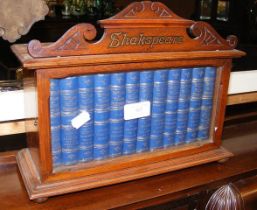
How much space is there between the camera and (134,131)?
0.89 meters

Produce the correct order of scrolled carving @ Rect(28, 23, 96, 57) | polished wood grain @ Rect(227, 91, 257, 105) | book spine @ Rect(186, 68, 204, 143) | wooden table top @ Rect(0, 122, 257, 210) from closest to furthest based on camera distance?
scrolled carving @ Rect(28, 23, 96, 57)
wooden table top @ Rect(0, 122, 257, 210)
book spine @ Rect(186, 68, 204, 143)
polished wood grain @ Rect(227, 91, 257, 105)

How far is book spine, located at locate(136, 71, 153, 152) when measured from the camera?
2.79ft

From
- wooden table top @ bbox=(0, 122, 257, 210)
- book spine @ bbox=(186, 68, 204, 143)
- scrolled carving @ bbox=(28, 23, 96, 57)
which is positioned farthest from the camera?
book spine @ bbox=(186, 68, 204, 143)

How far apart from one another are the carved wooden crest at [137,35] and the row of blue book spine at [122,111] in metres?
0.06

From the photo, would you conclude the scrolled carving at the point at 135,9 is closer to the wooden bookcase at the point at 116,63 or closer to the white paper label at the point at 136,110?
the wooden bookcase at the point at 116,63

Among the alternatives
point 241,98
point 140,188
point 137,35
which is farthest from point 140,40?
point 241,98

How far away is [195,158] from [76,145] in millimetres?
351

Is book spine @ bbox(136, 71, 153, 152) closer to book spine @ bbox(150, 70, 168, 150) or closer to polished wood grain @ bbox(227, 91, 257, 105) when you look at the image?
book spine @ bbox(150, 70, 168, 150)

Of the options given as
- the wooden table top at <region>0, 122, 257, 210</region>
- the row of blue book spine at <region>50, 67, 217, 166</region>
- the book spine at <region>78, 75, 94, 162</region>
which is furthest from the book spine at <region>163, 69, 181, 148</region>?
the book spine at <region>78, 75, 94, 162</region>

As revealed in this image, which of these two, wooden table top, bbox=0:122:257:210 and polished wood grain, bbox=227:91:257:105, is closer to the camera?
wooden table top, bbox=0:122:257:210

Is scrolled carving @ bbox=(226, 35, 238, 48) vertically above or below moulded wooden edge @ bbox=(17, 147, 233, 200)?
above

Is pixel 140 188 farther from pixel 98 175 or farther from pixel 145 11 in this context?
pixel 145 11

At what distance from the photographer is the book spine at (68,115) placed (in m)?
0.77

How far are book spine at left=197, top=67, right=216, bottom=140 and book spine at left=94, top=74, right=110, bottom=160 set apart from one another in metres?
0.29
